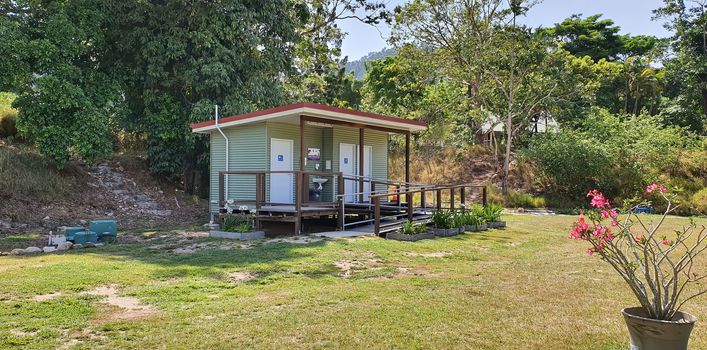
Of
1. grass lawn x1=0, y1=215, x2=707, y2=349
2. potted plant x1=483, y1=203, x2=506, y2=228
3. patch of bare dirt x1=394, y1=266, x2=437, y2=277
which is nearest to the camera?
grass lawn x1=0, y1=215, x2=707, y2=349

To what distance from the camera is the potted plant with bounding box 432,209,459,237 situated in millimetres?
11523

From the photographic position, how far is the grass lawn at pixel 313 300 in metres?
4.08

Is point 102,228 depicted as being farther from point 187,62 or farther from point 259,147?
point 187,62

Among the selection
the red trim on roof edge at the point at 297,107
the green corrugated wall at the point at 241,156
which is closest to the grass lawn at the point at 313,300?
the red trim on roof edge at the point at 297,107

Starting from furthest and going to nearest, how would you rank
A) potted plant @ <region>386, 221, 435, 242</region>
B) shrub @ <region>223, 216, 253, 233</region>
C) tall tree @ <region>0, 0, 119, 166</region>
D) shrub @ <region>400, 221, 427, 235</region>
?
tall tree @ <region>0, 0, 119, 166</region> < shrub @ <region>223, 216, 253, 233</region> < shrub @ <region>400, 221, 427, 235</region> < potted plant @ <region>386, 221, 435, 242</region>

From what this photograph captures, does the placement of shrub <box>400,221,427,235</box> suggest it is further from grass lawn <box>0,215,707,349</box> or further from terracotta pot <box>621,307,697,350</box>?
terracotta pot <box>621,307,697,350</box>

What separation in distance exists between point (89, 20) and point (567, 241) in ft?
51.3

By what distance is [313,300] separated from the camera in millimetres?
5285

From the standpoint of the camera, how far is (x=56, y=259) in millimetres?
8133

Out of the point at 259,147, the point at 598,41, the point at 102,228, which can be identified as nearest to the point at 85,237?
the point at 102,228

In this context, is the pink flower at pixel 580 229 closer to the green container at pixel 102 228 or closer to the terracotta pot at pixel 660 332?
the terracotta pot at pixel 660 332

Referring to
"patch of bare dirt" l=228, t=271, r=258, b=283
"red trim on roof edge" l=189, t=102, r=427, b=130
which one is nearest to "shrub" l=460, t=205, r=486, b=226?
"red trim on roof edge" l=189, t=102, r=427, b=130

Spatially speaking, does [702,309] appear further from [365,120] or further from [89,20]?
[89,20]

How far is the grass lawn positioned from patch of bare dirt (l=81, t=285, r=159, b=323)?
Answer: 11 mm
